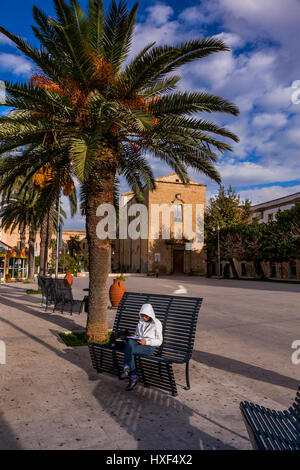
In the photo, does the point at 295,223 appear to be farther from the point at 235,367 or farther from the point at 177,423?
the point at 177,423

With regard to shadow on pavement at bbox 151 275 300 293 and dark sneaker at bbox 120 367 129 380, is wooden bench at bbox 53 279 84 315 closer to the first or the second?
dark sneaker at bbox 120 367 129 380

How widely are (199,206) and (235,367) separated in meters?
52.6

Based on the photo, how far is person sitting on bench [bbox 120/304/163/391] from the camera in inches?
180

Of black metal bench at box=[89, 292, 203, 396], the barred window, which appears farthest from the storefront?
the barred window

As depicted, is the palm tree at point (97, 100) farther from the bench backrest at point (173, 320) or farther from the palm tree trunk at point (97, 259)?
the bench backrest at point (173, 320)

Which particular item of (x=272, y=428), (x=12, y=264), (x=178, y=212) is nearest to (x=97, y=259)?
(x=272, y=428)

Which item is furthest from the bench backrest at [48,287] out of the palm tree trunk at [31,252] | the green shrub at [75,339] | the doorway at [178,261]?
the doorway at [178,261]

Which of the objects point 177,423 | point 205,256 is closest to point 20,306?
point 177,423

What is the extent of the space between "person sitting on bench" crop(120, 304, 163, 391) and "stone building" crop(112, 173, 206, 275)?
162 feet

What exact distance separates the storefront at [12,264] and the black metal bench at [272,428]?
2949 centimetres

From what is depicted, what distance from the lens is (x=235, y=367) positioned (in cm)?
588

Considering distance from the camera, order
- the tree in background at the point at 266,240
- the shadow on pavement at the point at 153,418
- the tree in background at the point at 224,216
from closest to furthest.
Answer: the shadow on pavement at the point at 153,418
the tree in background at the point at 266,240
the tree in background at the point at 224,216

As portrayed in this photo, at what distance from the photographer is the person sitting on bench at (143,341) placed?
15.0 feet

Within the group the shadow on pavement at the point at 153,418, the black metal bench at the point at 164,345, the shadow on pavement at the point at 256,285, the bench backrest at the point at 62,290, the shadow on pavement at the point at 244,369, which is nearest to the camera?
the shadow on pavement at the point at 153,418
